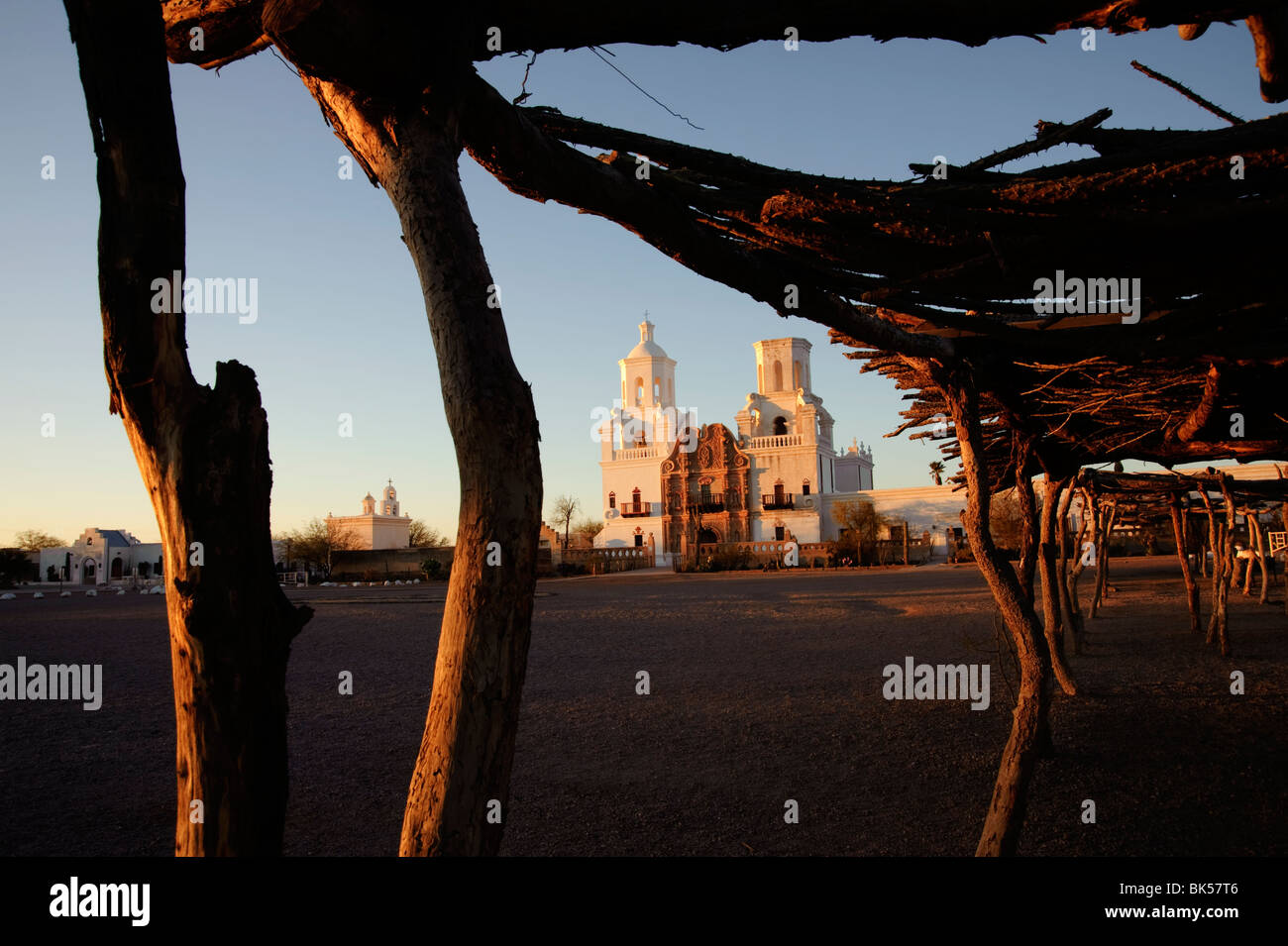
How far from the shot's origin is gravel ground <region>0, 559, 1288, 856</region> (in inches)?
207

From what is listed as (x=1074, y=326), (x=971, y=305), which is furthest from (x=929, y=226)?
Answer: (x=1074, y=326)

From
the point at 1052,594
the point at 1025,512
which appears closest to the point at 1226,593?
the point at 1052,594

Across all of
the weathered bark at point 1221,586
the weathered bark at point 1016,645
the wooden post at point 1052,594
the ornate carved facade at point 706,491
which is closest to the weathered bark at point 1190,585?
the weathered bark at point 1221,586

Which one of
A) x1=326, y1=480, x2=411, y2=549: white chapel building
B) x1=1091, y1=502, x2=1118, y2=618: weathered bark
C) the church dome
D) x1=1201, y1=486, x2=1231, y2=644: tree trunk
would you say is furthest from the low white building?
x1=1201, y1=486, x2=1231, y2=644: tree trunk

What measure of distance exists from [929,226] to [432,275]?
230 centimetres

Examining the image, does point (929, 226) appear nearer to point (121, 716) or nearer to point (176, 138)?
point (176, 138)

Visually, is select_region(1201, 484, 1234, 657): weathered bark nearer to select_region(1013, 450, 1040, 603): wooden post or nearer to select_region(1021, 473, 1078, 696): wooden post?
select_region(1021, 473, 1078, 696): wooden post

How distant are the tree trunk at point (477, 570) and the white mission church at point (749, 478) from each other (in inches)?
2187

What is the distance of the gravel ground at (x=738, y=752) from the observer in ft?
17.3

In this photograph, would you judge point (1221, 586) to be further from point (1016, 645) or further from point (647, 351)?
point (647, 351)

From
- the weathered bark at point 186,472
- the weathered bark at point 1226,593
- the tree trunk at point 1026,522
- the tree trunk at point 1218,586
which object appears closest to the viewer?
the weathered bark at point 186,472

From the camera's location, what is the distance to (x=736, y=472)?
60.2 metres

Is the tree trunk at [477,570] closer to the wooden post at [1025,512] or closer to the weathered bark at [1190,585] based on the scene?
the wooden post at [1025,512]

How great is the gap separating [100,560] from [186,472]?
70636 mm
